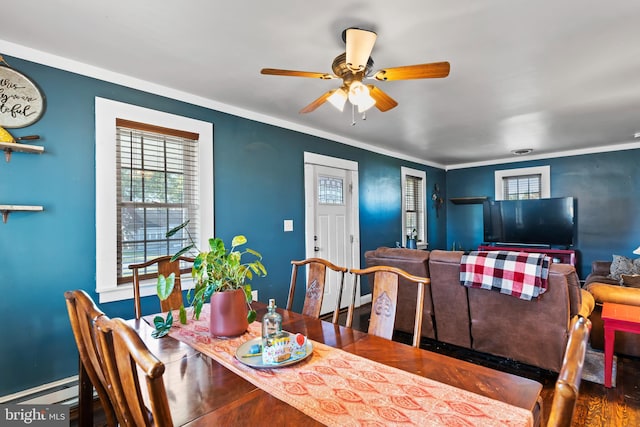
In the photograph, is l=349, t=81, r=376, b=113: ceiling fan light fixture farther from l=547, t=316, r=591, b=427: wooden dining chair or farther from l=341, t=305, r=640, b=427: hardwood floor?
l=341, t=305, r=640, b=427: hardwood floor

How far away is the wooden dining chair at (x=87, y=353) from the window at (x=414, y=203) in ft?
16.3

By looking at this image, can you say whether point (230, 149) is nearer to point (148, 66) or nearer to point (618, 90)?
point (148, 66)

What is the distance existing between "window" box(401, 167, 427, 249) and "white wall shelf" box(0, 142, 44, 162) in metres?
4.88

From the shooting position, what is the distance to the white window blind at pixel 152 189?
2.51m

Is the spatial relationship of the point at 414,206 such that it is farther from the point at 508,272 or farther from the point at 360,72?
the point at 360,72

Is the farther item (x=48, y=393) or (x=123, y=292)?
(x=123, y=292)

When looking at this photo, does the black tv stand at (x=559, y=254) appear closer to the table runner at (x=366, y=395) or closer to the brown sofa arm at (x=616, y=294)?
the brown sofa arm at (x=616, y=294)

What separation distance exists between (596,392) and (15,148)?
4258 mm

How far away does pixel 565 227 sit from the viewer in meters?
5.36

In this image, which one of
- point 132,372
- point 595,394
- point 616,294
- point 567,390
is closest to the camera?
point 567,390

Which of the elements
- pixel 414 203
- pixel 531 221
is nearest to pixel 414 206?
pixel 414 203

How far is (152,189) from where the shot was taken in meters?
2.67

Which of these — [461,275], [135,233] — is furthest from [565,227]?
[135,233]

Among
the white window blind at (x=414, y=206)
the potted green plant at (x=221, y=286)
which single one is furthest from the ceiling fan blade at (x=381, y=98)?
the white window blind at (x=414, y=206)
